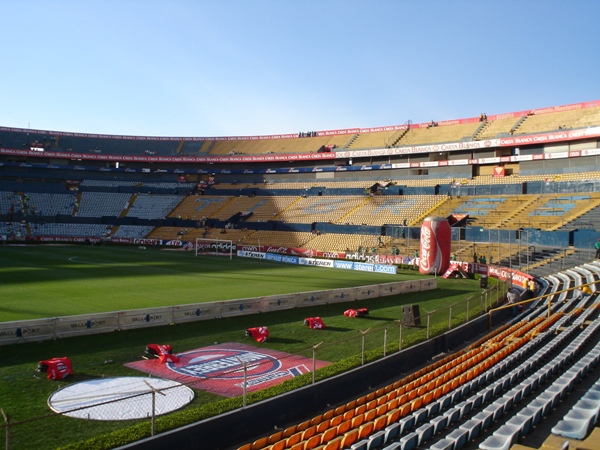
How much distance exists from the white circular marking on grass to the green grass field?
Result: 1.02 ft

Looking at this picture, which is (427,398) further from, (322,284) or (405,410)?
(322,284)

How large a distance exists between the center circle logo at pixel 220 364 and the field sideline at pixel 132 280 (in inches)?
293

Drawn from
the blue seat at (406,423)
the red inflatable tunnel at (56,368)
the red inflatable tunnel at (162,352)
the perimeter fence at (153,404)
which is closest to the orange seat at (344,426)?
the blue seat at (406,423)

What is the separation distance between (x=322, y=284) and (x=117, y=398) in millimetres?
23149

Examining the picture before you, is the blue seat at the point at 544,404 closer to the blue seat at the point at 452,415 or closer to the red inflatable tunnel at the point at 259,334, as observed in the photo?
the blue seat at the point at 452,415

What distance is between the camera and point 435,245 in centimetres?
3894

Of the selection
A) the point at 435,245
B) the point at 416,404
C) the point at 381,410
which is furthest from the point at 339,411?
the point at 435,245

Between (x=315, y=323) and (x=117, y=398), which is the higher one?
(x=315, y=323)

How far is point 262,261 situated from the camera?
52.1 metres

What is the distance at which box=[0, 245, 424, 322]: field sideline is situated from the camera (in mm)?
23891

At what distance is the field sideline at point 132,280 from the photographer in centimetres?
2389

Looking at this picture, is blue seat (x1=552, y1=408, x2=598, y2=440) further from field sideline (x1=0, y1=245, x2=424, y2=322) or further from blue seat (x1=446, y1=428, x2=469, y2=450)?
field sideline (x1=0, y1=245, x2=424, y2=322)

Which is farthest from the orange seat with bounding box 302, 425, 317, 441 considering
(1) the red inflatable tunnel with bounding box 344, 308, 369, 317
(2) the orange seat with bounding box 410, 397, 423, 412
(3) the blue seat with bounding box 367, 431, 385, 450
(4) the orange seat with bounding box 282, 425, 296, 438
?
(1) the red inflatable tunnel with bounding box 344, 308, 369, 317

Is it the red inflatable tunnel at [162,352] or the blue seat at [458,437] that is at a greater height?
the blue seat at [458,437]
